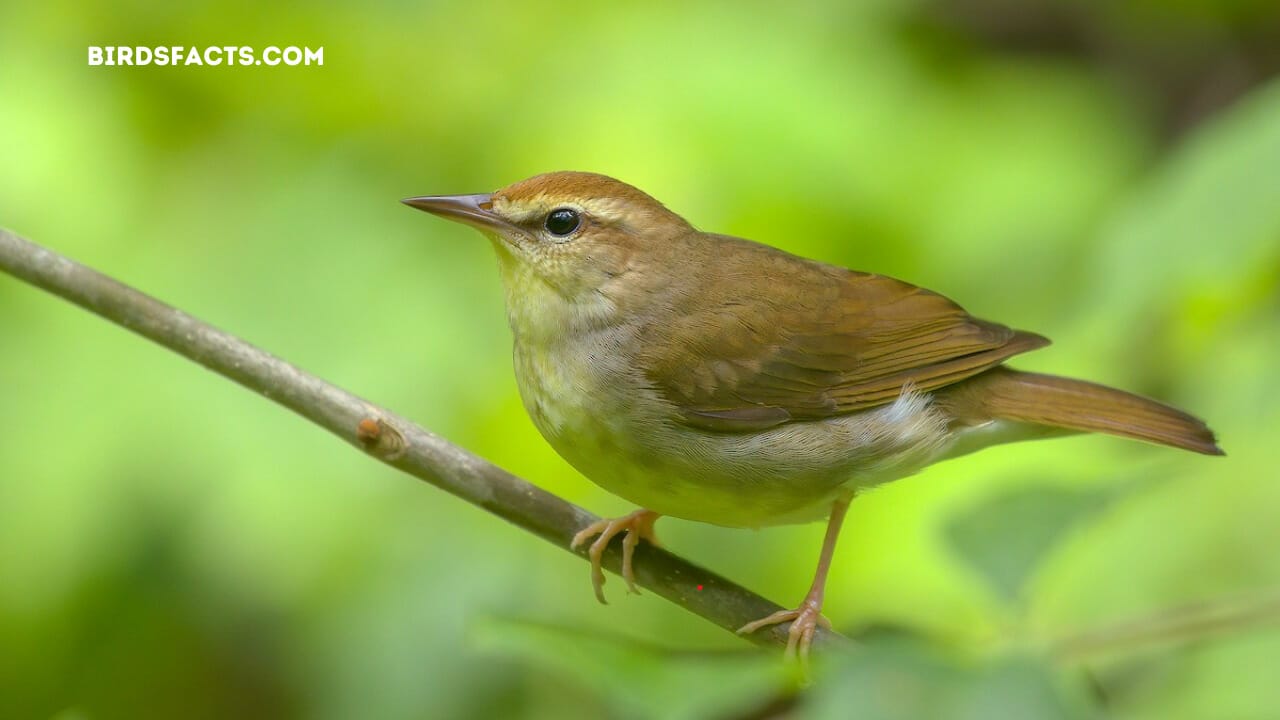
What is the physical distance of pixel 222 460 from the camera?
14.1ft

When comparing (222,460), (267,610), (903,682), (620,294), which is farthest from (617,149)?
(903,682)

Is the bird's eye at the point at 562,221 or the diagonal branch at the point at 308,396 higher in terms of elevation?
the bird's eye at the point at 562,221

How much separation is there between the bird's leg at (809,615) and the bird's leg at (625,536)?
367 mm

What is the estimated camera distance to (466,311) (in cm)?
461

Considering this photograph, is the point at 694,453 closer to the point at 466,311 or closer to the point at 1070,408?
the point at 1070,408

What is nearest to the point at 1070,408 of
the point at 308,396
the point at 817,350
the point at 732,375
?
the point at 817,350

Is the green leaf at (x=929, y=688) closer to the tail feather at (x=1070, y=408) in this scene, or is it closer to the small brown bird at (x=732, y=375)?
the small brown bird at (x=732, y=375)

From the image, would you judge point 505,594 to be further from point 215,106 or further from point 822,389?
point 215,106

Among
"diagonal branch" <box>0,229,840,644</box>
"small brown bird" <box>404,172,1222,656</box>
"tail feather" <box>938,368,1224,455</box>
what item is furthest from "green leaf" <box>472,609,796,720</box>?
"tail feather" <box>938,368,1224,455</box>

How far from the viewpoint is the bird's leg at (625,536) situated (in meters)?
3.08

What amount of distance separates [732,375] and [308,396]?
47.4 inches

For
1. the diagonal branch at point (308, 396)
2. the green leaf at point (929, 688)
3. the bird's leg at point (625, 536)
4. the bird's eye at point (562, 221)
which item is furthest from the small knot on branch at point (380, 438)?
→ the green leaf at point (929, 688)

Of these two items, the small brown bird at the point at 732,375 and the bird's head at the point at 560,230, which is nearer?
the small brown bird at the point at 732,375

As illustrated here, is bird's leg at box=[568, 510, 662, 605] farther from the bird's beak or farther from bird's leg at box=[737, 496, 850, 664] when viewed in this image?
the bird's beak
